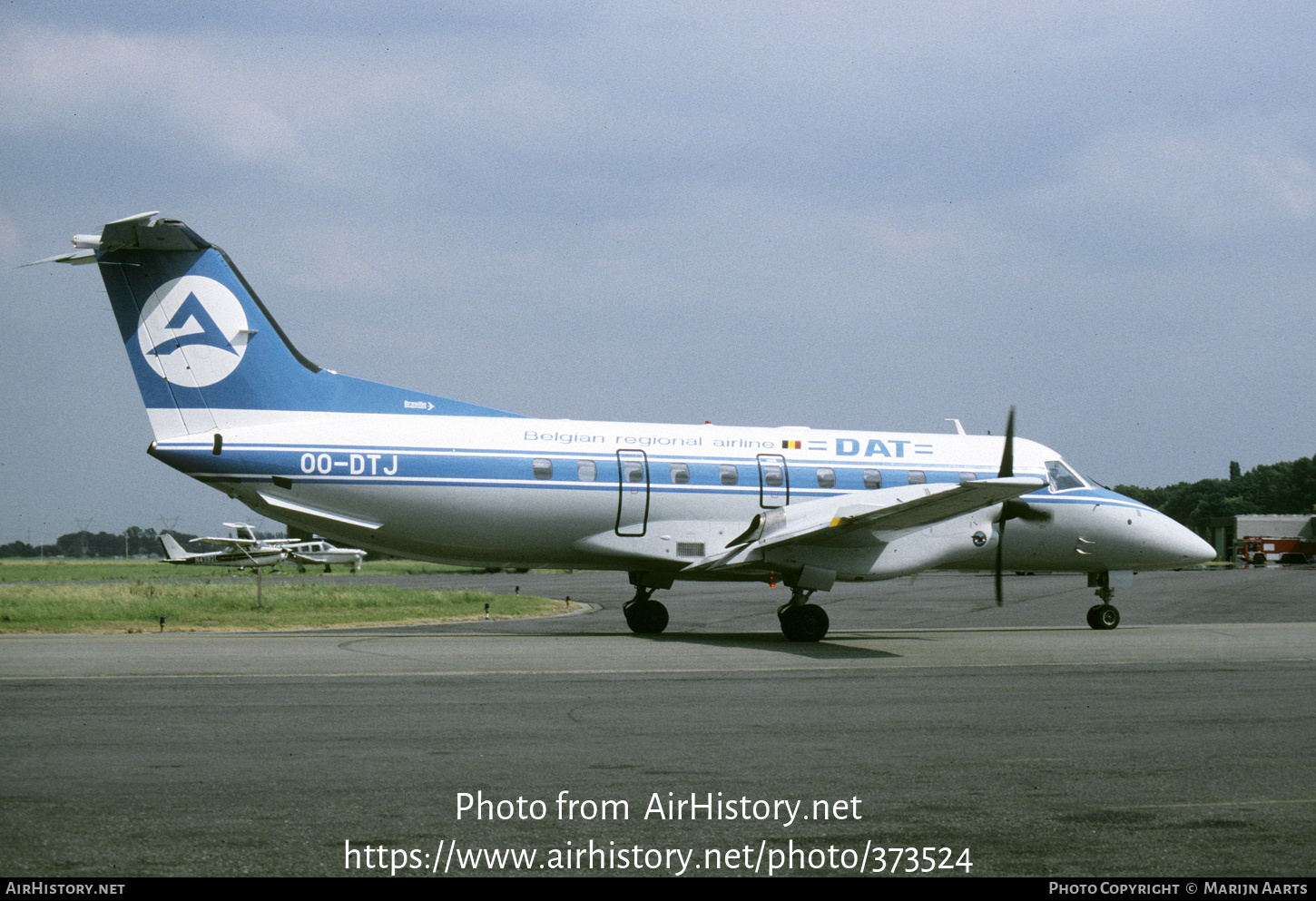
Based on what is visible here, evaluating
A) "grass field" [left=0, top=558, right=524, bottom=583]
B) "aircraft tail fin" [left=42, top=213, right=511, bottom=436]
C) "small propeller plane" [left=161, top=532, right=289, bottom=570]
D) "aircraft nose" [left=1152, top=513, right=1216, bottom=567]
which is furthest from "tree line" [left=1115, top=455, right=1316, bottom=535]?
"aircraft tail fin" [left=42, top=213, right=511, bottom=436]

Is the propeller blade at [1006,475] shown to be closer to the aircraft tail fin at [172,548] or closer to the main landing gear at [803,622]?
the main landing gear at [803,622]

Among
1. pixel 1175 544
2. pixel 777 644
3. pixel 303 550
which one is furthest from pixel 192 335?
pixel 303 550

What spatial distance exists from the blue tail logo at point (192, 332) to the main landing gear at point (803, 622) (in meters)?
10.2

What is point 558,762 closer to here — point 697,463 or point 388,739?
point 388,739

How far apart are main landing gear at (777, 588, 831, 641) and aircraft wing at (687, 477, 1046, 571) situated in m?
Result: 1.06

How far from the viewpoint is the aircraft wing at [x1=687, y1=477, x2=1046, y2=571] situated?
17.6 m

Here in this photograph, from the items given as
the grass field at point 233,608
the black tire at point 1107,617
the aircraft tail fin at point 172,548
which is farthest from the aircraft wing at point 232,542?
the black tire at point 1107,617

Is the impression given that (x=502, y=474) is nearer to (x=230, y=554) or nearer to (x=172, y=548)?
(x=230, y=554)

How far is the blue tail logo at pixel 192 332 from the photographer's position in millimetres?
18359

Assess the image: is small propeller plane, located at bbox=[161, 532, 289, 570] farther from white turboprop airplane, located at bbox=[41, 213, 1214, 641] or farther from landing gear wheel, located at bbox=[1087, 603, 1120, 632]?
landing gear wheel, located at bbox=[1087, 603, 1120, 632]

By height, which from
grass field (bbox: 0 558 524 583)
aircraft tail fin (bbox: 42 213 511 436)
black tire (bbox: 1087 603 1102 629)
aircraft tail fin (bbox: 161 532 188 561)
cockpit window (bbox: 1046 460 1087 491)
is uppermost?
aircraft tail fin (bbox: 42 213 511 436)
